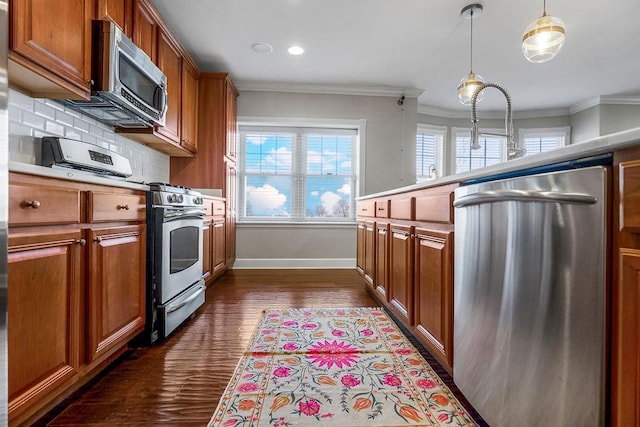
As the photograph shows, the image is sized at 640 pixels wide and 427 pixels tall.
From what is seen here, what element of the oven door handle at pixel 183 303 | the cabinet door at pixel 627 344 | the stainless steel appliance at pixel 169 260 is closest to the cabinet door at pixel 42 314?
the stainless steel appliance at pixel 169 260

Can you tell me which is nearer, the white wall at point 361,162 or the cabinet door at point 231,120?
the cabinet door at point 231,120

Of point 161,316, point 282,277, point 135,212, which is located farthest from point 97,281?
point 282,277

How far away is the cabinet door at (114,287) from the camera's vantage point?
1.32m

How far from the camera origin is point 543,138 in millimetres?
5379

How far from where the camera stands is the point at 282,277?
3.64 m

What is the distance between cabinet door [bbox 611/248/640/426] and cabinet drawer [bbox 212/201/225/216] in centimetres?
300

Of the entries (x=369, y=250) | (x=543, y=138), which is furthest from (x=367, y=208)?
(x=543, y=138)

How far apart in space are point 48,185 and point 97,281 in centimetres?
48

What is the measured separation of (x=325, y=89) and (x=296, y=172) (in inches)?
47.0

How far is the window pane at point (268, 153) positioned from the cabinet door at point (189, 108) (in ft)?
3.17

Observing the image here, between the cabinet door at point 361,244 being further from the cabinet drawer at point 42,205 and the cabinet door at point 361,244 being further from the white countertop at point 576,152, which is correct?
the cabinet drawer at point 42,205

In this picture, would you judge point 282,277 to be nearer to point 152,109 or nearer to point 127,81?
point 152,109

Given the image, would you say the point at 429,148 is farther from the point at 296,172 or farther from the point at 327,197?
the point at 296,172

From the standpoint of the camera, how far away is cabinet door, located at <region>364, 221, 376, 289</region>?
8.76 feet
